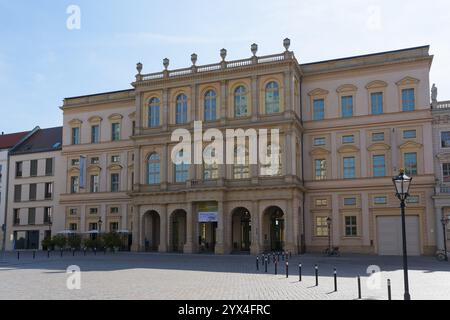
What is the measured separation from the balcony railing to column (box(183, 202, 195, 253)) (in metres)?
14.0

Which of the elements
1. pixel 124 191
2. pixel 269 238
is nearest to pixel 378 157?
pixel 269 238

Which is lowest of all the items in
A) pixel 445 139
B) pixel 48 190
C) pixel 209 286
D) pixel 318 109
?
pixel 209 286

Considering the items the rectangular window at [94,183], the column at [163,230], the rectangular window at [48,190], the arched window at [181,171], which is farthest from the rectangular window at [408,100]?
the rectangular window at [48,190]

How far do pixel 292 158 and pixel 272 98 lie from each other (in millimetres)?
6726

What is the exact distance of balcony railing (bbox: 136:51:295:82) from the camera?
163 ft

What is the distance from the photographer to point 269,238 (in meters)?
50.9

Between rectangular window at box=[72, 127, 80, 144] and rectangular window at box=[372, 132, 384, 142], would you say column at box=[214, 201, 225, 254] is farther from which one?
rectangular window at box=[72, 127, 80, 144]

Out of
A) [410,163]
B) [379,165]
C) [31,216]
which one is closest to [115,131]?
[31,216]

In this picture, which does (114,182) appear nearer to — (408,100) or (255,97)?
(255,97)

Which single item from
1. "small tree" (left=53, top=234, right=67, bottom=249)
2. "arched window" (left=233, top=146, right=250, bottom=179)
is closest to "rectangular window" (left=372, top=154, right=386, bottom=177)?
"arched window" (left=233, top=146, right=250, bottom=179)

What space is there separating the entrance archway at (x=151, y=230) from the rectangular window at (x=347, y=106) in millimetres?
22710

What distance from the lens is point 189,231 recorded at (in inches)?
1973

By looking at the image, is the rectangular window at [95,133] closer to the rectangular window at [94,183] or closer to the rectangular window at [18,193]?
the rectangular window at [94,183]
